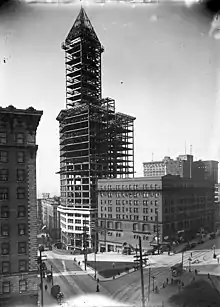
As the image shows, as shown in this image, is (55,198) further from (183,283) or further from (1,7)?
(1,7)

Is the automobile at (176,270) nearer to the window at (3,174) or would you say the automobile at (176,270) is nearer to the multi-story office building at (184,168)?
the multi-story office building at (184,168)

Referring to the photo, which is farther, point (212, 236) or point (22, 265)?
point (212, 236)

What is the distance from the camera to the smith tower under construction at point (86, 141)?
5.07 metres

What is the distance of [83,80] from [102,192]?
8.34 ft

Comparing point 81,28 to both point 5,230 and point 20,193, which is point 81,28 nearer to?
point 20,193

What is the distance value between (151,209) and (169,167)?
39.5 inches

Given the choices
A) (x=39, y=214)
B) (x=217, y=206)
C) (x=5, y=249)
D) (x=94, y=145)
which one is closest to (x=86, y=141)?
(x=94, y=145)

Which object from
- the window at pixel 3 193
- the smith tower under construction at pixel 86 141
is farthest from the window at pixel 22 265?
the smith tower under construction at pixel 86 141

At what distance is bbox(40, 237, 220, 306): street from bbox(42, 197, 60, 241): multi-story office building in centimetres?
45

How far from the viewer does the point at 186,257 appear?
5832mm

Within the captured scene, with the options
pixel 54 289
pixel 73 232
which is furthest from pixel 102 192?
pixel 54 289

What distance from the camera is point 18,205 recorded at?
175 inches

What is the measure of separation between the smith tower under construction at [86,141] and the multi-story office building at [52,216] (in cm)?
14

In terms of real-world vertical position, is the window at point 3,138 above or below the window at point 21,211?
above
